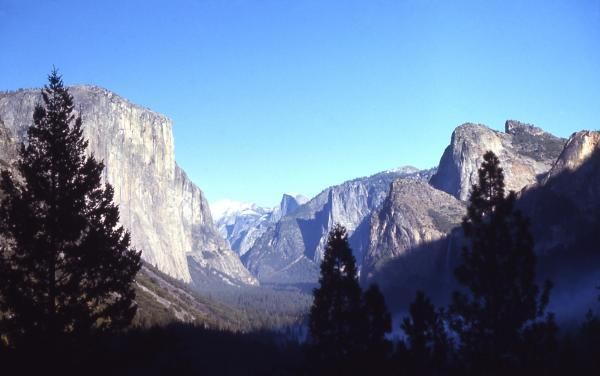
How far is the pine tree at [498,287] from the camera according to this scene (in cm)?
2950

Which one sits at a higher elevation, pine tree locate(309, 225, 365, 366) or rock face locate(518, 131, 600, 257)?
rock face locate(518, 131, 600, 257)

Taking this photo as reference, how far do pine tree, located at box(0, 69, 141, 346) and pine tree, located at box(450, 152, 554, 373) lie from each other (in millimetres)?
17531

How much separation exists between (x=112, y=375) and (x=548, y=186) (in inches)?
7216

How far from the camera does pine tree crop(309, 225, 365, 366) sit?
3828cm

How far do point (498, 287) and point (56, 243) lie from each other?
21461 millimetres

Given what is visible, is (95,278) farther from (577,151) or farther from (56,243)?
(577,151)

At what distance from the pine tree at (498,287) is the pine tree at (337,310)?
28.9 feet

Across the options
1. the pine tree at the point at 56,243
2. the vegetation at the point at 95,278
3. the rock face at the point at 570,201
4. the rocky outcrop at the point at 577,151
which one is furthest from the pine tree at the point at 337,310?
the rocky outcrop at the point at 577,151

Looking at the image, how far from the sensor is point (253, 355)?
13462 centimetres

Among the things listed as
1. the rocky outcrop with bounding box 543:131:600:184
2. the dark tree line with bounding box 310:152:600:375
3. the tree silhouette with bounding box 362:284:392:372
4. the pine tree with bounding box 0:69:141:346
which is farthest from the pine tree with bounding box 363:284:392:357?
the rocky outcrop with bounding box 543:131:600:184

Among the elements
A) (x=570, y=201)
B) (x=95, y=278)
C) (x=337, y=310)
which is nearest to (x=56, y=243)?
(x=95, y=278)

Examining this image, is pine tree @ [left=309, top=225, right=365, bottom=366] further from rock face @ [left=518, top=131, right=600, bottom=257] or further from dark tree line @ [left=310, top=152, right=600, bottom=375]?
rock face @ [left=518, top=131, right=600, bottom=257]

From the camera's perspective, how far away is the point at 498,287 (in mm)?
29766

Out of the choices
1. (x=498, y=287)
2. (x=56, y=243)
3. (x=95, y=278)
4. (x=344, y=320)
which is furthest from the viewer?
(x=344, y=320)
